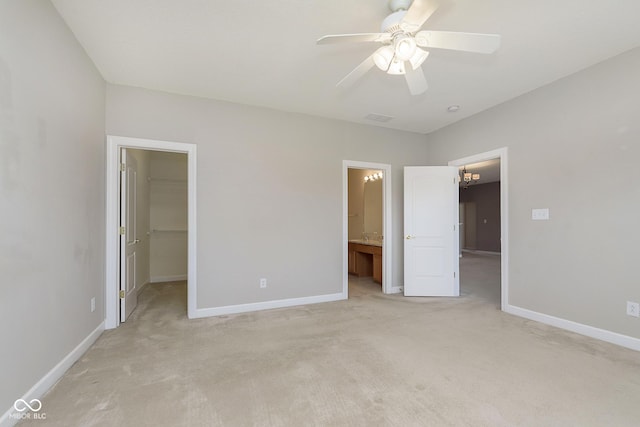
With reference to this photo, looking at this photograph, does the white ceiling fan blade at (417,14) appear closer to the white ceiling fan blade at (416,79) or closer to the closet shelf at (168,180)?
the white ceiling fan blade at (416,79)

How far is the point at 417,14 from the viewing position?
169 cm

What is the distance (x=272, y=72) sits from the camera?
2.91 metres

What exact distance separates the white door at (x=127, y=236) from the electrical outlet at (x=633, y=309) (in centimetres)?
498

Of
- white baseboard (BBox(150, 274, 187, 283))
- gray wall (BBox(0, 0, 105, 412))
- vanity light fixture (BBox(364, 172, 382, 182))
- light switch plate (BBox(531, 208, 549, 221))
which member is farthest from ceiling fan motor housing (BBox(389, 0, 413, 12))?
white baseboard (BBox(150, 274, 187, 283))

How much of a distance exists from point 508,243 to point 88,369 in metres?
4.44

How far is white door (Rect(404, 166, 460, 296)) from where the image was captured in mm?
4352

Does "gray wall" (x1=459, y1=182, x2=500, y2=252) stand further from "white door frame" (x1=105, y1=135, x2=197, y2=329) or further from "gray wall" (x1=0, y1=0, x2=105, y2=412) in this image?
"gray wall" (x1=0, y1=0, x2=105, y2=412)

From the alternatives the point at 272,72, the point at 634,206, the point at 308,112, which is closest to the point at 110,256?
the point at 272,72

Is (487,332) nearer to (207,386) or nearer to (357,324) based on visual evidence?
(357,324)

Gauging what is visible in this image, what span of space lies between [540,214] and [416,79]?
2.32 meters

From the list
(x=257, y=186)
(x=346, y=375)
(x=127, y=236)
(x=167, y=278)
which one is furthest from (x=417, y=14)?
(x=167, y=278)

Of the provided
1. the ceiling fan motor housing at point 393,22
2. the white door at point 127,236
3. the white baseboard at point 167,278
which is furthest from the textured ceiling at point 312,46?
the white baseboard at point 167,278

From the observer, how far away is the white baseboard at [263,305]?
3424 mm

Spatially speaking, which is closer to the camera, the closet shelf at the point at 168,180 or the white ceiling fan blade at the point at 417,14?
the white ceiling fan blade at the point at 417,14
